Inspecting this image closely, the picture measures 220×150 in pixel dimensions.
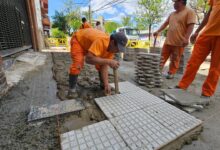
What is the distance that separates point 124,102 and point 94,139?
79cm

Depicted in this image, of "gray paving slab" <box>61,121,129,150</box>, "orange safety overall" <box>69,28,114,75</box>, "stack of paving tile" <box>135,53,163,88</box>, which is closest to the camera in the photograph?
"gray paving slab" <box>61,121,129,150</box>

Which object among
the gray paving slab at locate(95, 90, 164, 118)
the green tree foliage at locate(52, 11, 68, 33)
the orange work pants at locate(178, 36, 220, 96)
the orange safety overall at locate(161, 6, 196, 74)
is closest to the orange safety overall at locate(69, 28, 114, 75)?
the gray paving slab at locate(95, 90, 164, 118)

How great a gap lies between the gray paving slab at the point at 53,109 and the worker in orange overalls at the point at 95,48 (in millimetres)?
259

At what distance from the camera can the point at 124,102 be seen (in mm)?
1959

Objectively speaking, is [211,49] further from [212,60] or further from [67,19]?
[67,19]

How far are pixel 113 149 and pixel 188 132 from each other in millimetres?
810

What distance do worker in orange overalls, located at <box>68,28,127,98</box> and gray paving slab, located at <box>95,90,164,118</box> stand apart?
0.24m

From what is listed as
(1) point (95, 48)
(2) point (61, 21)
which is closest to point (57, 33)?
(2) point (61, 21)

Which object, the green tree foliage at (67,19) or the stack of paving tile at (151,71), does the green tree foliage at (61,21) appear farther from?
the stack of paving tile at (151,71)

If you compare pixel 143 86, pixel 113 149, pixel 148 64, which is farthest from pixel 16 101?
pixel 148 64

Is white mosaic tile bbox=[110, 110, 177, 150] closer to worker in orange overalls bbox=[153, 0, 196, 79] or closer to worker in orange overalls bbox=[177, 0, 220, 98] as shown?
worker in orange overalls bbox=[177, 0, 220, 98]

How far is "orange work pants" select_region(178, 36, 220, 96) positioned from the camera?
201cm

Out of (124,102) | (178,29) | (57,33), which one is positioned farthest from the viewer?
(57,33)

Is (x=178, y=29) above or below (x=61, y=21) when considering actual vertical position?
below
